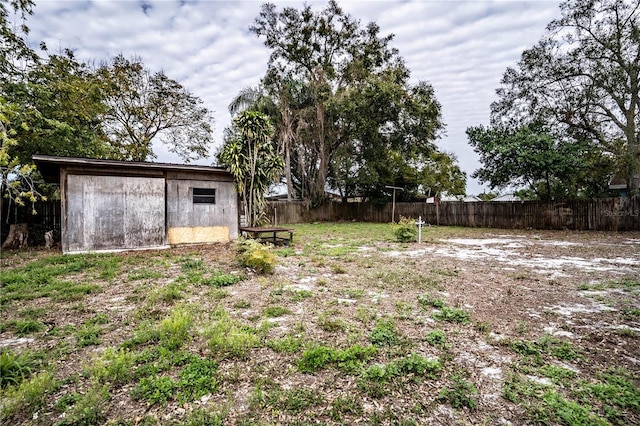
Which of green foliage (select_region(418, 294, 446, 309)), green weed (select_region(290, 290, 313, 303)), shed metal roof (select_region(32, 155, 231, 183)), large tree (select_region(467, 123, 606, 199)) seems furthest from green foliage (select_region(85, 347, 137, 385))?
large tree (select_region(467, 123, 606, 199))

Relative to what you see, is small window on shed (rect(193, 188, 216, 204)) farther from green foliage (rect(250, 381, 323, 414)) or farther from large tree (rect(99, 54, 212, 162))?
large tree (rect(99, 54, 212, 162))

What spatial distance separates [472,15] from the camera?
7.93 meters

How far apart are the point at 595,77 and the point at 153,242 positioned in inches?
705

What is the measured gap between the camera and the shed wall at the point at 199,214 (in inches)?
347

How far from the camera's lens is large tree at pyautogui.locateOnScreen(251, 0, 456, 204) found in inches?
673

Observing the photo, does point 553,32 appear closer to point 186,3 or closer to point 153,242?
point 186,3

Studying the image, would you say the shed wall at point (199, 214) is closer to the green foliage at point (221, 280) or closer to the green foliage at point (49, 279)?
the green foliage at point (49, 279)

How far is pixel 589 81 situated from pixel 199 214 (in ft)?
54.3

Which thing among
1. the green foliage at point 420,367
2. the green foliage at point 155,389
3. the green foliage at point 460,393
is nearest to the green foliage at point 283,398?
the green foliage at point 155,389

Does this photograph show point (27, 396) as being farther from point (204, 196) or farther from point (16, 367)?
point (204, 196)

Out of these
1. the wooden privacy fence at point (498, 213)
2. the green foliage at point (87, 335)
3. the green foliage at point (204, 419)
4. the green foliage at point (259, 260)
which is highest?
the wooden privacy fence at point (498, 213)

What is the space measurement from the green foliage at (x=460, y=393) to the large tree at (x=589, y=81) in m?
13.4

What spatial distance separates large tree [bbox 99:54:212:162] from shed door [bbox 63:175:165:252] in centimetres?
802

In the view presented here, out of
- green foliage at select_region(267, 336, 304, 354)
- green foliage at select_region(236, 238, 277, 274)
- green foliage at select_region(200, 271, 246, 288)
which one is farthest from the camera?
green foliage at select_region(236, 238, 277, 274)
